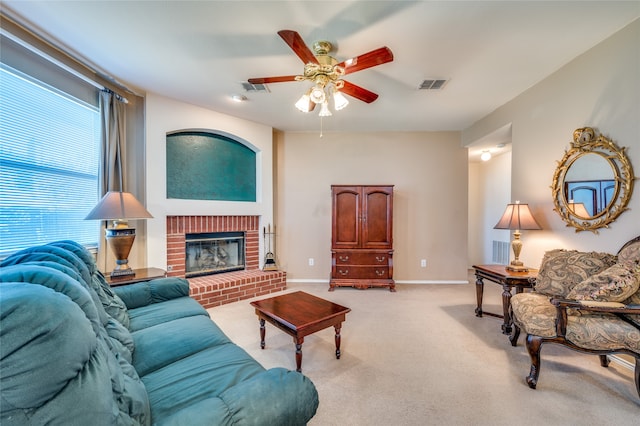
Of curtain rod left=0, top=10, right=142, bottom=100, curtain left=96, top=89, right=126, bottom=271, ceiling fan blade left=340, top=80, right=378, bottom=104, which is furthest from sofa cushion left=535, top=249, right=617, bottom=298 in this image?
curtain rod left=0, top=10, right=142, bottom=100

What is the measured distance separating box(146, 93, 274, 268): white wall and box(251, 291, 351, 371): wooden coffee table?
1.91 meters

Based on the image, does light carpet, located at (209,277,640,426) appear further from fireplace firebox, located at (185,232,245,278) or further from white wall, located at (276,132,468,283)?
white wall, located at (276,132,468,283)

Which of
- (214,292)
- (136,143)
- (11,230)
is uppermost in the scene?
(136,143)

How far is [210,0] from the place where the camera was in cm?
185

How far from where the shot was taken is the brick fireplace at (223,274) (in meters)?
3.48

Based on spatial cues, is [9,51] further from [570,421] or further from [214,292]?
[570,421]

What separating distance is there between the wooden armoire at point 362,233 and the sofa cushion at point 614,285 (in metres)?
2.52

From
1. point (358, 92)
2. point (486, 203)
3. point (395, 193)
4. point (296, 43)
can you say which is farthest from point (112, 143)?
point (486, 203)

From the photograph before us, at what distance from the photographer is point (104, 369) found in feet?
2.83

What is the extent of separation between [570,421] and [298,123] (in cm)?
427

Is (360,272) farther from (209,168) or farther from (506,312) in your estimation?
(209,168)

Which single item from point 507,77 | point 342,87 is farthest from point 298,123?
point 507,77

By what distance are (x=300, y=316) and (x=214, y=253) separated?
245cm

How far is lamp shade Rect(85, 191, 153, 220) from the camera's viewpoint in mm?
2467
